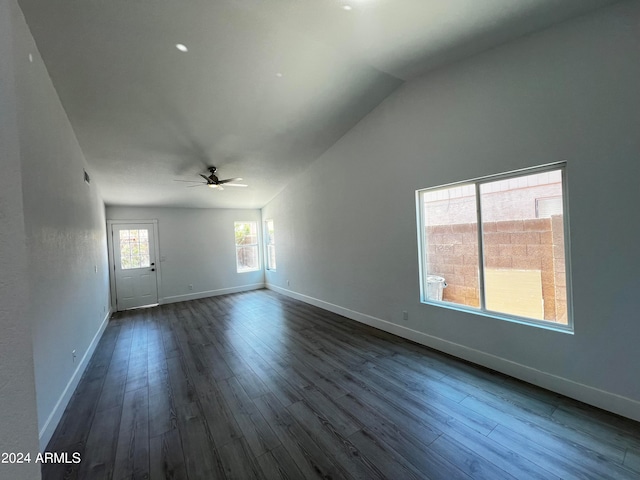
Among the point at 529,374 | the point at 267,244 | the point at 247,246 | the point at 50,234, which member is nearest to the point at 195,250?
the point at 247,246

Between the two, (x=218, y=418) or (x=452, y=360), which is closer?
(x=218, y=418)

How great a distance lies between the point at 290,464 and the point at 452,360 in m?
2.19

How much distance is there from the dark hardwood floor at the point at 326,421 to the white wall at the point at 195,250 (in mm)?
3412

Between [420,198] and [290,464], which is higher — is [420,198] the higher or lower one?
the higher one

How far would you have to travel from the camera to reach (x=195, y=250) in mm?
7109

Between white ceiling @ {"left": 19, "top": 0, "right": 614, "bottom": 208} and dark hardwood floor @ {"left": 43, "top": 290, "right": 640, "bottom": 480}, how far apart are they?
121 inches

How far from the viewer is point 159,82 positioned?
2781 millimetres

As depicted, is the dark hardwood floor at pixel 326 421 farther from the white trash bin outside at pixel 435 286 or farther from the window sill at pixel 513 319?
the white trash bin outside at pixel 435 286

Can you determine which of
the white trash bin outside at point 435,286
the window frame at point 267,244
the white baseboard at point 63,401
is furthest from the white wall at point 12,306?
the window frame at point 267,244

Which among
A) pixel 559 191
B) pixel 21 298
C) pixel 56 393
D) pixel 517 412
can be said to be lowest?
pixel 517 412

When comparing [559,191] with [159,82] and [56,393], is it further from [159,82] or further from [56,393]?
[56,393]

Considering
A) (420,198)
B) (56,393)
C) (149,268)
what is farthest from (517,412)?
(149,268)

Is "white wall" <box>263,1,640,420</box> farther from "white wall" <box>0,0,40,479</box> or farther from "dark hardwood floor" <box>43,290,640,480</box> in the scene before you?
"white wall" <box>0,0,40,479</box>

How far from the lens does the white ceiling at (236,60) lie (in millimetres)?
2191
